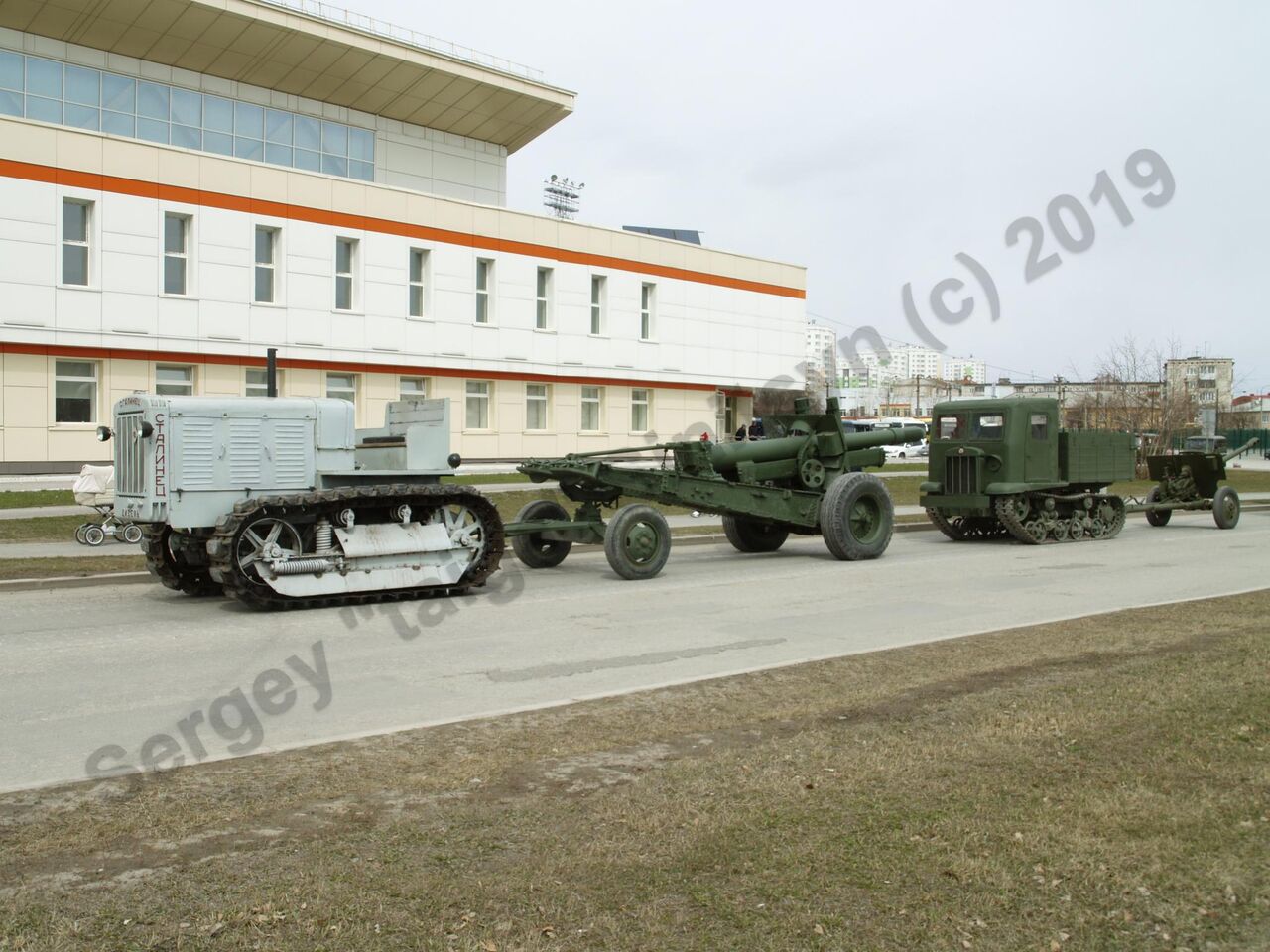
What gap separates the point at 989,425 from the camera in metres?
20.3

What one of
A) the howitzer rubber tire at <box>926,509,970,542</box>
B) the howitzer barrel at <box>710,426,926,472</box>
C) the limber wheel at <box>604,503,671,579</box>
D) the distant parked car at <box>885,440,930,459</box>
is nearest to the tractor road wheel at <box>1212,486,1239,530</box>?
the howitzer rubber tire at <box>926,509,970,542</box>

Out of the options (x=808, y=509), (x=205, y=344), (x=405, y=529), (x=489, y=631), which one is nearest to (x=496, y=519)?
(x=405, y=529)

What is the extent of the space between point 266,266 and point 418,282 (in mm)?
5083

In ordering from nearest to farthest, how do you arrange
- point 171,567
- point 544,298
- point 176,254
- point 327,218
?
point 171,567
point 176,254
point 327,218
point 544,298

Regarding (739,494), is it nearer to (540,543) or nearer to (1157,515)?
(540,543)

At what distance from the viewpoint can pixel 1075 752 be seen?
634 centimetres

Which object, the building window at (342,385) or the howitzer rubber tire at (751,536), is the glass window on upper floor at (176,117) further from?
the howitzer rubber tire at (751,536)

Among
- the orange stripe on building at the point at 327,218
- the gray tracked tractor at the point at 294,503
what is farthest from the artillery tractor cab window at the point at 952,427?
the orange stripe on building at the point at 327,218

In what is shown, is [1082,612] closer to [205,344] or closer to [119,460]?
[119,460]

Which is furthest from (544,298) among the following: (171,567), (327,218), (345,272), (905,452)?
(905,452)

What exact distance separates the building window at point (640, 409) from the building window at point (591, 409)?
1.78 metres

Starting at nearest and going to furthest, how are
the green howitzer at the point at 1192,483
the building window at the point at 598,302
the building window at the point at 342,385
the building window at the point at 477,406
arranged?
1. the green howitzer at the point at 1192,483
2. the building window at the point at 342,385
3. the building window at the point at 477,406
4. the building window at the point at 598,302

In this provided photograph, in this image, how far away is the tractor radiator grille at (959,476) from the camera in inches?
796

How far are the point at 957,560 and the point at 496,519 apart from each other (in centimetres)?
753
